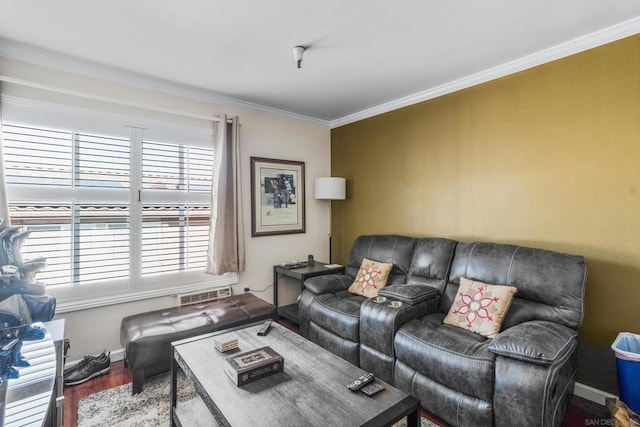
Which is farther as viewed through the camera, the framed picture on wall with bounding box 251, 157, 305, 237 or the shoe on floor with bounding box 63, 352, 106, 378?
the framed picture on wall with bounding box 251, 157, 305, 237

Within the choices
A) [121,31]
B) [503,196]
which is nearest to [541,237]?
[503,196]

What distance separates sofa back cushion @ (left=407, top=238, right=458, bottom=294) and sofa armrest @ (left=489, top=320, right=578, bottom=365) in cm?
84

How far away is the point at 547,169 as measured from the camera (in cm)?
239

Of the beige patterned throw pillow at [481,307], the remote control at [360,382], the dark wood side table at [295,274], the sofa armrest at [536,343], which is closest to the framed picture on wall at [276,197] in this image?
the dark wood side table at [295,274]

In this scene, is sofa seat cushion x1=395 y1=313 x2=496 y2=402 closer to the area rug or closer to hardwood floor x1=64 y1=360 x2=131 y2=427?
the area rug

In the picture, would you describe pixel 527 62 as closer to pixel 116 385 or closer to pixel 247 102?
pixel 247 102

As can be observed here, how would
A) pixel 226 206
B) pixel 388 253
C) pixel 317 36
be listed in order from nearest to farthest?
1. pixel 317 36
2. pixel 388 253
3. pixel 226 206

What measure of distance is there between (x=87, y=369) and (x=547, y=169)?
390 centimetres

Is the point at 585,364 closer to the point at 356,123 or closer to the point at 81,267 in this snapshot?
the point at 356,123

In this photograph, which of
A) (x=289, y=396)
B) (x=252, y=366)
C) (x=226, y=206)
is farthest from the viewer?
(x=226, y=206)

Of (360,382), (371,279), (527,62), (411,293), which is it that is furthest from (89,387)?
(527,62)

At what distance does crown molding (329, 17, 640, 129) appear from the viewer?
80.4 inches

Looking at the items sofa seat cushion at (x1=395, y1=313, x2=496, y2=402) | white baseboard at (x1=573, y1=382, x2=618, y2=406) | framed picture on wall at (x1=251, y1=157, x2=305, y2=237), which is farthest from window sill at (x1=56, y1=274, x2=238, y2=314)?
white baseboard at (x1=573, y1=382, x2=618, y2=406)

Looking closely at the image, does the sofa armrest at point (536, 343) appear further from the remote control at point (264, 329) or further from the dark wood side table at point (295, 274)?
the dark wood side table at point (295, 274)
